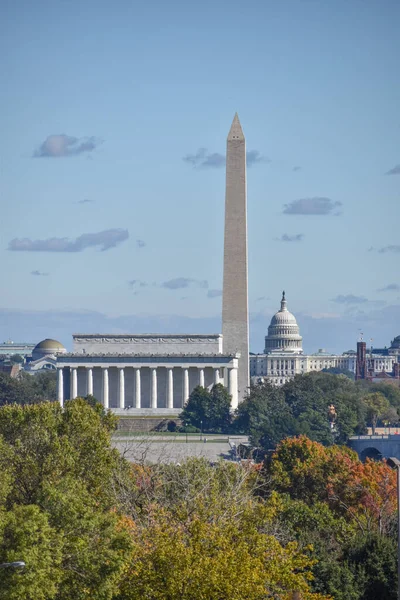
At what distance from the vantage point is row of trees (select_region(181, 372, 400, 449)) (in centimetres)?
13038

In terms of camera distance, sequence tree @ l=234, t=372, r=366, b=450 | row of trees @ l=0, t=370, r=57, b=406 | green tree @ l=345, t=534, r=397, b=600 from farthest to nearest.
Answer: row of trees @ l=0, t=370, r=57, b=406 < tree @ l=234, t=372, r=366, b=450 < green tree @ l=345, t=534, r=397, b=600

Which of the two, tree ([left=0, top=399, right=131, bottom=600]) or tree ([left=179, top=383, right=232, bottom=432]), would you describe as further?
tree ([left=179, top=383, right=232, bottom=432])

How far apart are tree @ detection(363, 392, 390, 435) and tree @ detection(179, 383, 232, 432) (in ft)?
46.5

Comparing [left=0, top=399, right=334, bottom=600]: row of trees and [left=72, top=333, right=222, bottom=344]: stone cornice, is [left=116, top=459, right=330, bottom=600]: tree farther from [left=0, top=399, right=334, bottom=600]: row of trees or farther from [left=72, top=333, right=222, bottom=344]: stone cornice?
[left=72, top=333, right=222, bottom=344]: stone cornice

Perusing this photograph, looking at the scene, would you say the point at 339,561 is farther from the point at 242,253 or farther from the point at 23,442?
the point at 242,253

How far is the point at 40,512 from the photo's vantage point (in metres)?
45.7

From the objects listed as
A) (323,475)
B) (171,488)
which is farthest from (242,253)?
(171,488)

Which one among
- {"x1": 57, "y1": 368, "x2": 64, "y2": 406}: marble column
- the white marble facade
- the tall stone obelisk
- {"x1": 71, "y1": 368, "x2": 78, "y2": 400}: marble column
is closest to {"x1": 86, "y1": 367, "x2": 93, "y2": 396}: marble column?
the white marble facade

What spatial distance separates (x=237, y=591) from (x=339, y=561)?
467 inches

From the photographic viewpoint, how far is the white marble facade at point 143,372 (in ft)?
520

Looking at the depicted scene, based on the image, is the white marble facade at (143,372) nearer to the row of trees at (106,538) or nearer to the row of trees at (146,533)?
the row of trees at (146,533)

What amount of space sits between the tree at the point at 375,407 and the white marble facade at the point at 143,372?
→ 13153 mm

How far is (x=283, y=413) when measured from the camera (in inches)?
5453

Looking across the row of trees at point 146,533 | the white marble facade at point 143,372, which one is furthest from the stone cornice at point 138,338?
the row of trees at point 146,533
